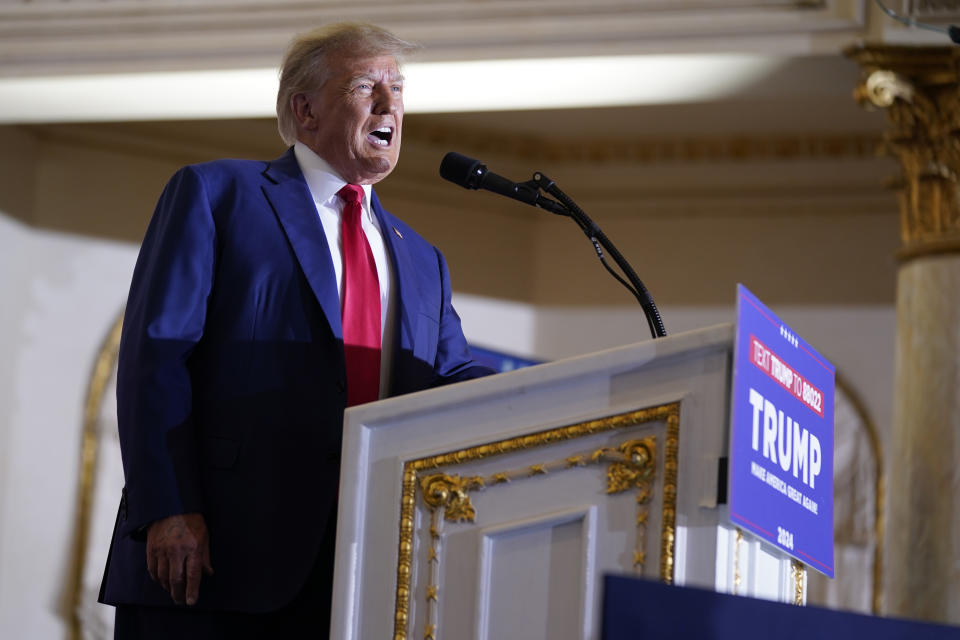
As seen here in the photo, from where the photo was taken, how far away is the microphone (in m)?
2.36

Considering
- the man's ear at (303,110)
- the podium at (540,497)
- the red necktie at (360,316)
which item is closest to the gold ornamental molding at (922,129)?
the man's ear at (303,110)

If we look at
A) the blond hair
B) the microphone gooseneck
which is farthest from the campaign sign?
the blond hair

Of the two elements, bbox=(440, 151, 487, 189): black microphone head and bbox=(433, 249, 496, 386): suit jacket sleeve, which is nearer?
bbox=(440, 151, 487, 189): black microphone head

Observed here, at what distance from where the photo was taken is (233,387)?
229cm

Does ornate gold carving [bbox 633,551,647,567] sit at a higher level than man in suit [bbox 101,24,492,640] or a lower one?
lower

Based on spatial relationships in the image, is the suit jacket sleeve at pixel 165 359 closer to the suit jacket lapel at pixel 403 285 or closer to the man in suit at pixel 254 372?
the man in suit at pixel 254 372

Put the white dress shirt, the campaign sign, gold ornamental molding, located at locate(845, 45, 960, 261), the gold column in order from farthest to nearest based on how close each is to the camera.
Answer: gold ornamental molding, located at locate(845, 45, 960, 261), the gold column, the white dress shirt, the campaign sign

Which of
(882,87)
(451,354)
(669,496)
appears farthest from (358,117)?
(882,87)

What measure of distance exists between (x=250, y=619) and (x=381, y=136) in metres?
0.89

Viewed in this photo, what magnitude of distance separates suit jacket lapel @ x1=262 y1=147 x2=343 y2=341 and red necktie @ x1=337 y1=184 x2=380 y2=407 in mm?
58

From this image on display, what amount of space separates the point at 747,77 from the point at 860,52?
0.48 meters

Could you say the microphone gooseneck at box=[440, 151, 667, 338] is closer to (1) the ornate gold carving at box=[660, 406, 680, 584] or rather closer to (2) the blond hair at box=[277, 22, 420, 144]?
(2) the blond hair at box=[277, 22, 420, 144]

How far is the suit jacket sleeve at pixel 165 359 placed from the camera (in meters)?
2.17

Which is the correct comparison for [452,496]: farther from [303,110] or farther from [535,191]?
[303,110]
